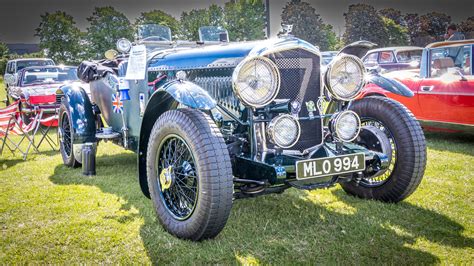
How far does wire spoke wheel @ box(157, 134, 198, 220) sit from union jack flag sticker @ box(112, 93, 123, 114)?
6.26 feet

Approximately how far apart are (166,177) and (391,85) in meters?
2.31

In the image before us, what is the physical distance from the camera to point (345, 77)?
3465 millimetres

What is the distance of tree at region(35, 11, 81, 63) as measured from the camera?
39125 mm

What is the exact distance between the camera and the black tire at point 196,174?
270cm

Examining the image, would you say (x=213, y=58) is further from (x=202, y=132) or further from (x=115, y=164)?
(x=115, y=164)

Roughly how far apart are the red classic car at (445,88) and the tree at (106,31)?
26.6 m

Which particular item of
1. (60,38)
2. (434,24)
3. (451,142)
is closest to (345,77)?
(451,142)

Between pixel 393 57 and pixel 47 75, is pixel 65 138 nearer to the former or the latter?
pixel 47 75

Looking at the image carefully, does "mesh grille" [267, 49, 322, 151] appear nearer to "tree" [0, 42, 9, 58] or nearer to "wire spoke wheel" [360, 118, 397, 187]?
"wire spoke wheel" [360, 118, 397, 187]

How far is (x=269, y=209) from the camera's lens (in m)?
3.77

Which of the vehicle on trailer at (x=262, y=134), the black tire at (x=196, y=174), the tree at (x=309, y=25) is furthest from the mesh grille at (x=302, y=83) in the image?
the tree at (x=309, y=25)

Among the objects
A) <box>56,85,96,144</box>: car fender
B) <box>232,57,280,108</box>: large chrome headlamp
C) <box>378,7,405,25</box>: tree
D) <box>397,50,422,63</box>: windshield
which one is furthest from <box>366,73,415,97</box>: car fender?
<box>378,7,405,25</box>: tree

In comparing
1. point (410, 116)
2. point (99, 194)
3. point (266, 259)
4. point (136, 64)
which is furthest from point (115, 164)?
point (410, 116)

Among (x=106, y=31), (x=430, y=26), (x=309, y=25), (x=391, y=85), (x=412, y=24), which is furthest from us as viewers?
(x=412, y=24)
